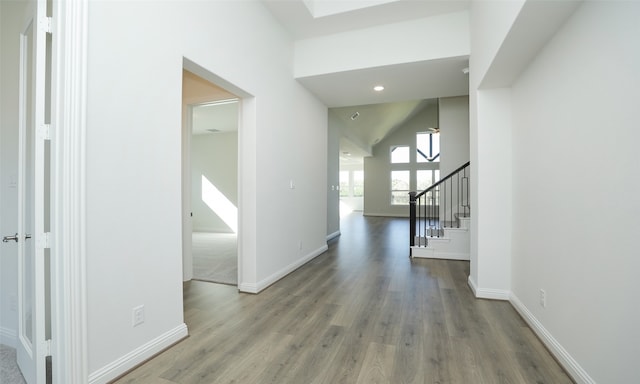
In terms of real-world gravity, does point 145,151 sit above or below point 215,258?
above

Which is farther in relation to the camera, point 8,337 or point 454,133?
point 454,133

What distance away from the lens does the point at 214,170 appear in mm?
8320

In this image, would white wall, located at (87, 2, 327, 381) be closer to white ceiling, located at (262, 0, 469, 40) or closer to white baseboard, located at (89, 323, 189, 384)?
white baseboard, located at (89, 323, 189, 384)

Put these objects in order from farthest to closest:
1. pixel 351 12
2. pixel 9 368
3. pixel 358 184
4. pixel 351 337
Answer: pixel 358 184, pixel 351 12, pixel 351 337, pixel 9 368

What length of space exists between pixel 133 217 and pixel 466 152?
19.9 feet

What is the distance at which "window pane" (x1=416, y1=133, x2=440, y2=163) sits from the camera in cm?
1229

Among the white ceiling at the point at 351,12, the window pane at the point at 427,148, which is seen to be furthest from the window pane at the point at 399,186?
the white ceiling at the point at 351,12

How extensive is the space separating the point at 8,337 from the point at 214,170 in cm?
636

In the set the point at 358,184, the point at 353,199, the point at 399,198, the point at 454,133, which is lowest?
the point at 353,199

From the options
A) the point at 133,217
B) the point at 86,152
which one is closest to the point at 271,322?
the point at 133,217

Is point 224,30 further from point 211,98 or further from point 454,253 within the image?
point 454,253

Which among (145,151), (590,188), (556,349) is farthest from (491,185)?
(145,151)

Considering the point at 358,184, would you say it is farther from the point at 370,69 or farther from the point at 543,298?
the point at 543,298

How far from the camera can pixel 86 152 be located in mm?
1625
